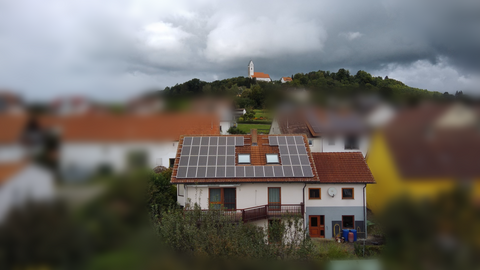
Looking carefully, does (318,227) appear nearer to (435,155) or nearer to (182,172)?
(182,172)

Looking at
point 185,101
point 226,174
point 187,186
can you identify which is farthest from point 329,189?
point 185,101

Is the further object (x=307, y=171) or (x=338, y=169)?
(x=338, y=169)

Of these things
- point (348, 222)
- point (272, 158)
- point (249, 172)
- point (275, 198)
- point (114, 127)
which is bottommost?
point (348, 222)

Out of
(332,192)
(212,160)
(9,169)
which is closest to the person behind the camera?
(9,169)

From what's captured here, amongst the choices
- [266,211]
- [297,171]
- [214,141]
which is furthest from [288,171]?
[214,141]

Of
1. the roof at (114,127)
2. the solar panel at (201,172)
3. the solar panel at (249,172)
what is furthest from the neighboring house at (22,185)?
the solar panel at (249,172)

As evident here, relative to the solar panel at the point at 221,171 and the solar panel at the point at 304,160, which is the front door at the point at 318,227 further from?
the solar panel at the point at 221,171

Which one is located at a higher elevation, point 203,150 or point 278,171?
point 203,150
